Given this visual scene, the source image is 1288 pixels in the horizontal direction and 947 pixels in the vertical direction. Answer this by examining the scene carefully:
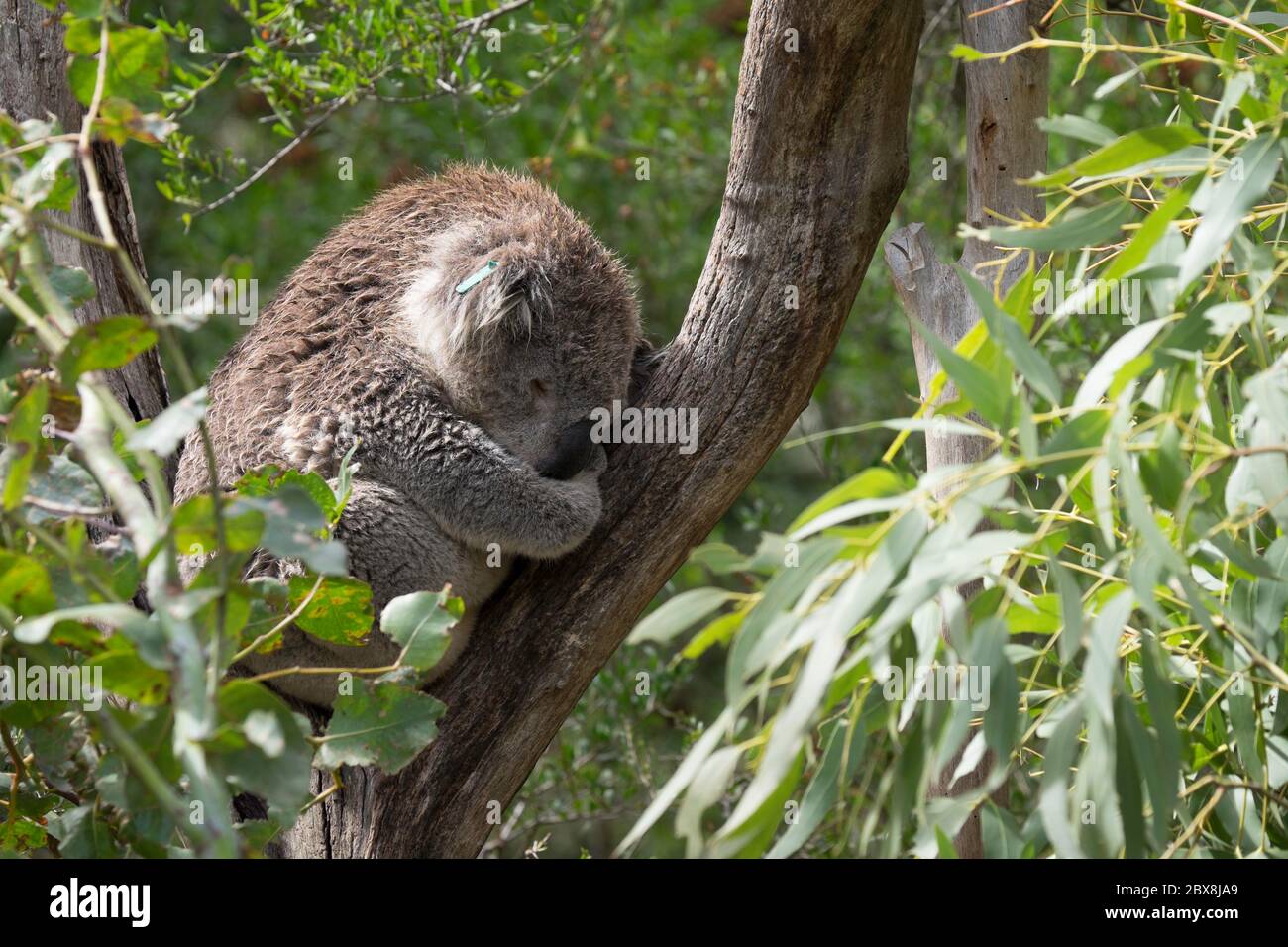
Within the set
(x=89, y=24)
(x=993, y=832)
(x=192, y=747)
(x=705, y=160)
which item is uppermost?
(x=705, y=160)

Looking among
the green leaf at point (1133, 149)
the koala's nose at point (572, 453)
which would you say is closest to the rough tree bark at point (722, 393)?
the koala's nose at point (572, 453)

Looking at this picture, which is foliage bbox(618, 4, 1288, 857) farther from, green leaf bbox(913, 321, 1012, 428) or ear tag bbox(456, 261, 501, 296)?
ear tag bbox(456, 261, 501, 296)

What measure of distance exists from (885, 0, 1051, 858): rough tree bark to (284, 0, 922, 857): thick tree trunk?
10.4 inches

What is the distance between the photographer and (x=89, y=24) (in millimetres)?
1755

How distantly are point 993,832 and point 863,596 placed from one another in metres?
0.71

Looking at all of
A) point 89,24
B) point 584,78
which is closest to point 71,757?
point 89,24

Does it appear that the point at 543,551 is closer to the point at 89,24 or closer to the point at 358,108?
the point at 89,24

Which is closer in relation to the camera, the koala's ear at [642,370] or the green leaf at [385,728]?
the green leaf at [385,728]

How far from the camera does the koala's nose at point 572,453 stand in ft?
9.98

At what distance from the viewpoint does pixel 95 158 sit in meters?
3.20

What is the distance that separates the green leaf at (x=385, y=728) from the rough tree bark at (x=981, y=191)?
138cm

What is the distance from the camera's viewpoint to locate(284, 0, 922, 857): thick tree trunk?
2.69 meters

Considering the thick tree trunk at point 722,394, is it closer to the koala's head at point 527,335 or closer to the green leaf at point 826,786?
the koala's head at point 527,335

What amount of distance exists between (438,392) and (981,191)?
1434 mm
